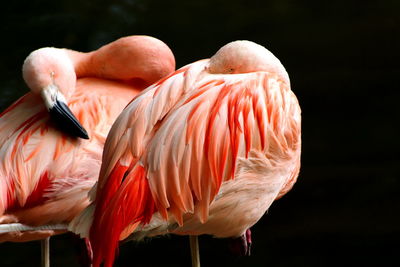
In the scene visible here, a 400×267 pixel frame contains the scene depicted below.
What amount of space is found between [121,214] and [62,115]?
0.78 metres

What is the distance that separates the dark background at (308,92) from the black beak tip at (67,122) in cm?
119

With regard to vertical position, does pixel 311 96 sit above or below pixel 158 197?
below

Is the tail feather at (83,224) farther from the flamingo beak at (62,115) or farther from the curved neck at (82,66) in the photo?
the curved neck at (82,66)

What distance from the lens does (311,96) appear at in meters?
4.91

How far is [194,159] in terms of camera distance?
231cm

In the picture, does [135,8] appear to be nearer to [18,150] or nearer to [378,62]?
[378,62]

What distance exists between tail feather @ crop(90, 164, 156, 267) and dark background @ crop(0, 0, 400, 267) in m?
1.64

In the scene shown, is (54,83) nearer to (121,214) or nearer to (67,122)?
(67,122)

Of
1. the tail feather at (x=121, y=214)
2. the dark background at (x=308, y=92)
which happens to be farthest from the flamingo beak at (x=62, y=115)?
the dark background at (x=308, y=92)

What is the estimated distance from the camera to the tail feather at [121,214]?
7.25 feet

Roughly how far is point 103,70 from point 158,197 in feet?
3.90

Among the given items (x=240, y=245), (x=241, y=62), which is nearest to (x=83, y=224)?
(x=240, y=245)

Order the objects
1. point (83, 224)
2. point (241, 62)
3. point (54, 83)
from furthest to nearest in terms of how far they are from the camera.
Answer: point (54, 83) → point (241, 62) → point (83, 224)

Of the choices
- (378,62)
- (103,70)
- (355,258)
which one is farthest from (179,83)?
(378,62)
